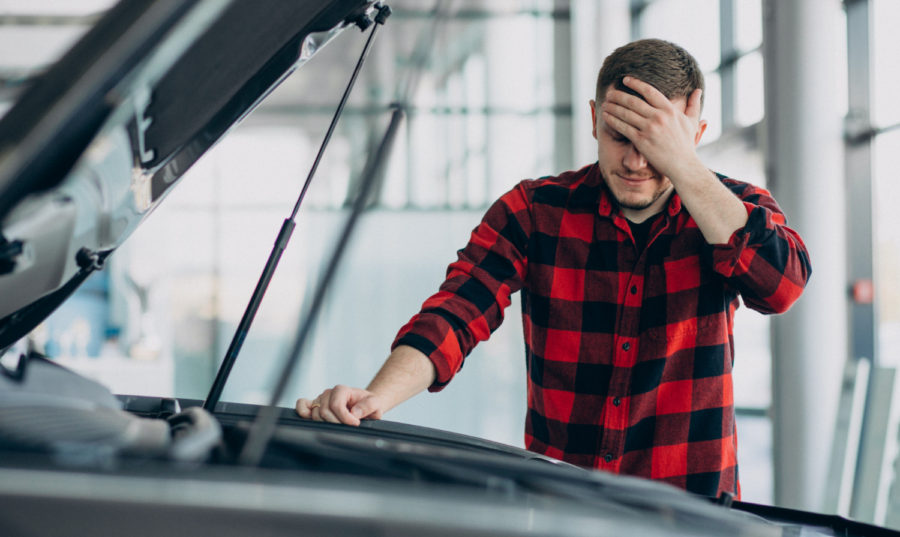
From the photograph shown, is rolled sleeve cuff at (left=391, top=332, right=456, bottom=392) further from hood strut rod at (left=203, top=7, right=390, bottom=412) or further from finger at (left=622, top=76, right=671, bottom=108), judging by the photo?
finger at (left=622, top=76, right=671, bottom=108)

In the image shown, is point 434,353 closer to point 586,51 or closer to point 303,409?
point 303,409

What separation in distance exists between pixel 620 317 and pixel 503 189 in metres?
6.43

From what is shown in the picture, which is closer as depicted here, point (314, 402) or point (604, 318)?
point (314, 402)

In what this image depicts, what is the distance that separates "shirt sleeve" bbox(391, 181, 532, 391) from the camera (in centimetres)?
130

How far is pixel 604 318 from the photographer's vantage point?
4.78ft

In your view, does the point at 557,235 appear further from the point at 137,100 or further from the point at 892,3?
the point at 892,3

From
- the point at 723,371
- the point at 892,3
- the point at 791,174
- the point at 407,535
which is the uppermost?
the point at 892,3

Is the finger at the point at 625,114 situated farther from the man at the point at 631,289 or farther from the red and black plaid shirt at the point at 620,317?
the red and black plaid shirt at the point at 620,317

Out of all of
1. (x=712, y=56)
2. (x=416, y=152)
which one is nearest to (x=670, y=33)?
(x=712, y=56)

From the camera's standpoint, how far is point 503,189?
7805 millimetres

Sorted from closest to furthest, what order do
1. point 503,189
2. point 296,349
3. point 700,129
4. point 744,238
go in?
point 296,349
point 744,238
point 700,129
point 503,189

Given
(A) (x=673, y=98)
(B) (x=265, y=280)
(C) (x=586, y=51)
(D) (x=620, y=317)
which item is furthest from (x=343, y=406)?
(C) (x=586, y=51)

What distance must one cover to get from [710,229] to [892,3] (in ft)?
11.5

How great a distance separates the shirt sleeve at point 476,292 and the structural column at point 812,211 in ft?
10.4
